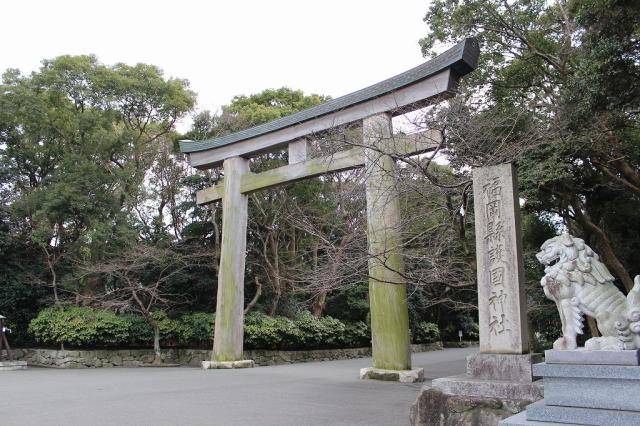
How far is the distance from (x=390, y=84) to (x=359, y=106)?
2.79ft

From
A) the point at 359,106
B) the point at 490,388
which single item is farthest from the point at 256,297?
the point at 490,388

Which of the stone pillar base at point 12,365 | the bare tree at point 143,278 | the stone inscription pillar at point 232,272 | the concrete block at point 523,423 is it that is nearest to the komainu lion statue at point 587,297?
the concrete block at point 523,423

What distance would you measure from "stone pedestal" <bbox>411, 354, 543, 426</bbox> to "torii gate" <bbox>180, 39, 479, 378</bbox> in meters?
2.39

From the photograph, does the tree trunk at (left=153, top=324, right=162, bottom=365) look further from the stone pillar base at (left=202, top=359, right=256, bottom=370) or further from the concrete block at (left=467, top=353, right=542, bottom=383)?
the concrete block at (left=467, top=353, right=542, bottom=383)

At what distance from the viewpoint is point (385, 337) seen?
9.25 metres

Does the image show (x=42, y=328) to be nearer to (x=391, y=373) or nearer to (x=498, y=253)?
(x=391, y=373)

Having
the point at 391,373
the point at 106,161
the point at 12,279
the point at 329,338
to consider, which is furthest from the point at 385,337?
the point at 12,279

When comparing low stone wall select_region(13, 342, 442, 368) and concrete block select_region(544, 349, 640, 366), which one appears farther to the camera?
low stone wall select_region(13, 342, 442, 368)

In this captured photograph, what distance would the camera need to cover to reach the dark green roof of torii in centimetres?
902

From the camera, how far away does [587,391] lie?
3.57m

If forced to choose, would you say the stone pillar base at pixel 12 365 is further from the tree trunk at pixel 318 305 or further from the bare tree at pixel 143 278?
the tree trunk at pixel 318 305

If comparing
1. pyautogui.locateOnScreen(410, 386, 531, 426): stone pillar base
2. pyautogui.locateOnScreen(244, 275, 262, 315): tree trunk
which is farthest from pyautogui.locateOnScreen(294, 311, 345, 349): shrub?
pyautogui.locateOnScreen(410, 386, 531, 426): stone pillar base

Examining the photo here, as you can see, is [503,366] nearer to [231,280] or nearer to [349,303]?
[231,280]

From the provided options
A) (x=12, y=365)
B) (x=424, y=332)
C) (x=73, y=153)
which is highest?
(x=73, y=153)
